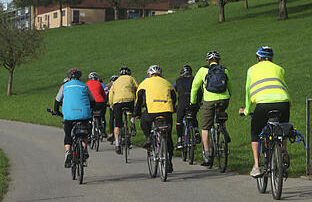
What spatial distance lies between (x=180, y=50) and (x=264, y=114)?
41.8 metres

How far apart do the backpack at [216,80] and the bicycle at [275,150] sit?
255 centimetres

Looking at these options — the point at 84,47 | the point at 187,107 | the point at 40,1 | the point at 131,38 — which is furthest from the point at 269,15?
the point at 187,107

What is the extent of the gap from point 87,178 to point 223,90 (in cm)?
295

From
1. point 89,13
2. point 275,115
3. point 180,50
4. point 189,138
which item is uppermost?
point 89,13

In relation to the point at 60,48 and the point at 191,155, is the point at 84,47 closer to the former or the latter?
the point at 60,48

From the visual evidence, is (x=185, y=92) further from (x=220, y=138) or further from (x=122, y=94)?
(x=220, y=138)

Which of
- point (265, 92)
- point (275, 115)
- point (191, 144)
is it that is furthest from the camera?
point (191, 144)

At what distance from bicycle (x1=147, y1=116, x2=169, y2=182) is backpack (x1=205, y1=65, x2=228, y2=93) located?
1167 mm

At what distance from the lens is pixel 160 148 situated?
10664 mm

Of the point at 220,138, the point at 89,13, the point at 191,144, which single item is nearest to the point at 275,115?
the point at 220,138

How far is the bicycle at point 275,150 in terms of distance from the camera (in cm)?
819

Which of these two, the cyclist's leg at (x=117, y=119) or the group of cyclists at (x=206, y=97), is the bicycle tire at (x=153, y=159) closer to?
the group of cyclists at (x=206, y=97)

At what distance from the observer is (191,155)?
12828 millimetres

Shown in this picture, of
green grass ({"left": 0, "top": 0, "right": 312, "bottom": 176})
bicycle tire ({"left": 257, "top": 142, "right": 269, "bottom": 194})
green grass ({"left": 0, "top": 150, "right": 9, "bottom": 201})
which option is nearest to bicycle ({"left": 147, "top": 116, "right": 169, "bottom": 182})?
bicycle tire ({"left": 257, "top": 142, "right": 269, "bottom": 194})
